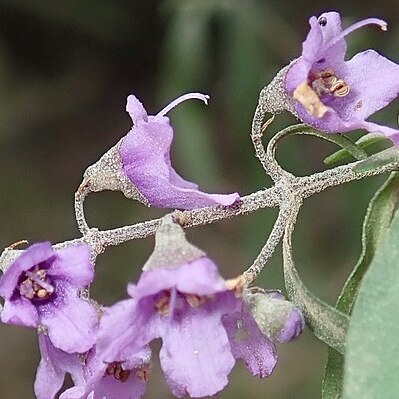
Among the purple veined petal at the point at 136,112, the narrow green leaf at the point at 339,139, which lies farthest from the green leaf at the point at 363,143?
the purple veined petal at the point at 136,112

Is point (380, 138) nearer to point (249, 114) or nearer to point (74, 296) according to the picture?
point (74, 296)

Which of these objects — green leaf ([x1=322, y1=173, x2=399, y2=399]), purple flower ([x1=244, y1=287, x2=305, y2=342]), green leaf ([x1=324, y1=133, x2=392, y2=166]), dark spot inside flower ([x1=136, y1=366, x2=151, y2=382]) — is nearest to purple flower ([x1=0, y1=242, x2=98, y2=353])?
dark spot inside flower ([x1=136, y1=366, x2=151, y2=382])

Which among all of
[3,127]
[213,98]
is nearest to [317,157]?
[213,98]

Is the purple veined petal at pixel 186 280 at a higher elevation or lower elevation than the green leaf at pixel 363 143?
lower

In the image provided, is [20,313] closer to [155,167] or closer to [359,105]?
[155,167]

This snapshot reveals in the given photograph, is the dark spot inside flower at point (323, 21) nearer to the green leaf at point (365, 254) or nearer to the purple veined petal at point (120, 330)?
the green leaf at point (365, 254)

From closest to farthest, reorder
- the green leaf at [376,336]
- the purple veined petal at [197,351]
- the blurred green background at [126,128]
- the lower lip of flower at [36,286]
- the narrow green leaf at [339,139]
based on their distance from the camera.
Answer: the green leaf at [376,336], the purple veined petal at [197,351], the lower lip of flower at [36,286], the narrow green leaf at [339,139], the blurred green background at [126,128]

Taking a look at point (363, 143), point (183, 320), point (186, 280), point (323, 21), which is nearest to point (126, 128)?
point (363, 143)

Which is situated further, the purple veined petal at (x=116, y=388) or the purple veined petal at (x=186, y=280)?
the purple veined petal at (x=116, y=388)
